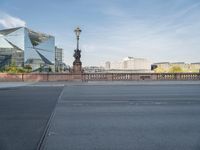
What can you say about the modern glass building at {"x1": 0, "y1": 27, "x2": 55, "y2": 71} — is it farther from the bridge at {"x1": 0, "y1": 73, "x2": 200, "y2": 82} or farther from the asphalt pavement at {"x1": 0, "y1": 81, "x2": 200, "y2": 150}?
the asphalt pavement at {"x1": 0, "y1": 81, "x2": 200, "y2": 150}

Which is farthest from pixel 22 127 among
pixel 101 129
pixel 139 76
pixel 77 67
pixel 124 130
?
pixel 139 76

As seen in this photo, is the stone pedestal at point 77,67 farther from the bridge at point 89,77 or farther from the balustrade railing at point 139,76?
the balustrade railing at point 139,76

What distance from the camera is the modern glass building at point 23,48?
11629 cm

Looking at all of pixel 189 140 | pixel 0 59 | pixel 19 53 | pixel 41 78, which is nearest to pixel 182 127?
pixel 189 140

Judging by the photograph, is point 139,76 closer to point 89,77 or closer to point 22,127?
point 89,77

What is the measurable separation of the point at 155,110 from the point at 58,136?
16.1 feet

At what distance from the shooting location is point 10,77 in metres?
31.8

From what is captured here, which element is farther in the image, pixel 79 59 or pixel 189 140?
pixel 79 59

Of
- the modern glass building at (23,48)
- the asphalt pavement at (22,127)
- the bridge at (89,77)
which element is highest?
the modern glass building at (23,48)

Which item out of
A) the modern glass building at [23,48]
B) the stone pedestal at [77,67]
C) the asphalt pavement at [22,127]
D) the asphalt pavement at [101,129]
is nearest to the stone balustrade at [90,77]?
the stone pedestal at [77,67]

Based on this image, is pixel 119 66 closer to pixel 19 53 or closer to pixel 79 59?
pixel 19 53

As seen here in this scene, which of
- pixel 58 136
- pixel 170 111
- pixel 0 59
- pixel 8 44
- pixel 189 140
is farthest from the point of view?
pixel 8 44

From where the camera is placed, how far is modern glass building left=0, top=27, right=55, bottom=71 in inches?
4578

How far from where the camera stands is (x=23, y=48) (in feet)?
411
